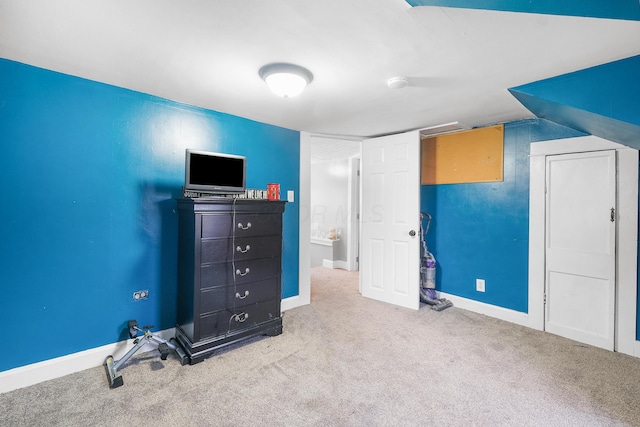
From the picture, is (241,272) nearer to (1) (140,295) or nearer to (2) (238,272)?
(2) (238,272)

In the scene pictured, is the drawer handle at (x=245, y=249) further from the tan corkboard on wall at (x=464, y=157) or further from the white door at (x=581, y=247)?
the white door at (x=581, y=247)

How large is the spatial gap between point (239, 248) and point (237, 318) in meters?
0.58

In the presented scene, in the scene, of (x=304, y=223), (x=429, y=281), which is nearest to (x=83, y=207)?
(x=304, y=223)

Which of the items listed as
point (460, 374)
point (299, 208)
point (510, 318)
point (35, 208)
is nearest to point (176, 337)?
point (35, 208)

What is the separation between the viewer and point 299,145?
354 cm

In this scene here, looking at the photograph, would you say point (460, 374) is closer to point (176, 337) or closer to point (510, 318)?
point (510, 318)

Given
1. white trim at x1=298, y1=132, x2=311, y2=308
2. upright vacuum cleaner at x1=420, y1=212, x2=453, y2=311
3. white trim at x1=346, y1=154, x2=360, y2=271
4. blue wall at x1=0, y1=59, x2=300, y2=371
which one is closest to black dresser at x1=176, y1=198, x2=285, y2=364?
blue wall at x1=0, y1=59, x2=300, y2=371

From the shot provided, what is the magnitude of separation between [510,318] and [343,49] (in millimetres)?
3081

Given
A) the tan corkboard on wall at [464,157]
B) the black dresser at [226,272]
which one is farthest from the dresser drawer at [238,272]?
the tan corkboard on wall at [464,157]

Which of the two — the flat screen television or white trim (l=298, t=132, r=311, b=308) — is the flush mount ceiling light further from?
white trim (l=298, t=132, r=311, b=308)

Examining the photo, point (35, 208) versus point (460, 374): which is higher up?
point (35, 208)

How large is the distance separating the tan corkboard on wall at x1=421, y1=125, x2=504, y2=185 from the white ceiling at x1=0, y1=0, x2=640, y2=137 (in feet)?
2.49

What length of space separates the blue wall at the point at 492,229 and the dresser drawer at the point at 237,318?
2.21 m

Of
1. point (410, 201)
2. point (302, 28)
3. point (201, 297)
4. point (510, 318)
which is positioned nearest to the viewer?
point (302, 28)
